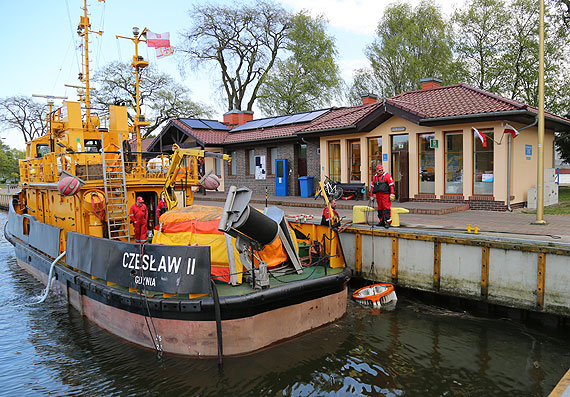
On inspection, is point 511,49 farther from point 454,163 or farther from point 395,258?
point 395,258

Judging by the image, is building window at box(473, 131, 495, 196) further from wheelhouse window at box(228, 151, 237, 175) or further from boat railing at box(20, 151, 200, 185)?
wheelhouse window at box(228, 151, 237, 175)

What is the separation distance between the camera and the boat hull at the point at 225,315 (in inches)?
278

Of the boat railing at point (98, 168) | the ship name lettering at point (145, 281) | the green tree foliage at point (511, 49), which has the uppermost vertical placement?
the green tree foliage at point (511, 49)

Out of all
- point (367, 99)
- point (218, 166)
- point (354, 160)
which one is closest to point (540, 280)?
point (354, 160)

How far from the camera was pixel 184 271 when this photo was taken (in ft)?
23.1

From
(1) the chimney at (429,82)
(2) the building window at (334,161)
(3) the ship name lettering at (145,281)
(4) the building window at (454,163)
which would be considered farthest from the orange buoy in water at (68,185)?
(1) the chimney at (429,82)

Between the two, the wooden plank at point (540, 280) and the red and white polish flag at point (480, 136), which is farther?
the red and white polish flag at point (480, 136)

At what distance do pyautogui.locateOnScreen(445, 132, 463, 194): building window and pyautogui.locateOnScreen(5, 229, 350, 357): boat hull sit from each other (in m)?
9.66

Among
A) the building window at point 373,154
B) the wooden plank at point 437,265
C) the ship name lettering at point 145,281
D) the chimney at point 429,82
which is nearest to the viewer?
the ship name lettering at point 145,281

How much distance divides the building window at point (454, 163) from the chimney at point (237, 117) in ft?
57.0

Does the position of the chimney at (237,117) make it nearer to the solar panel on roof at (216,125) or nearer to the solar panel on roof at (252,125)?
the solar panel on roof at (216,125)

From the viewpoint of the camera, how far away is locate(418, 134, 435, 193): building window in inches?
687

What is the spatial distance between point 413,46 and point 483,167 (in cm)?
2353

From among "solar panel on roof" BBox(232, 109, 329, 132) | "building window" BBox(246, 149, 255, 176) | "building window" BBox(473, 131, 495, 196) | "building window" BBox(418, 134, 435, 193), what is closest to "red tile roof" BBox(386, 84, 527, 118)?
"building window" BBox(473, 131, 495, 196)
